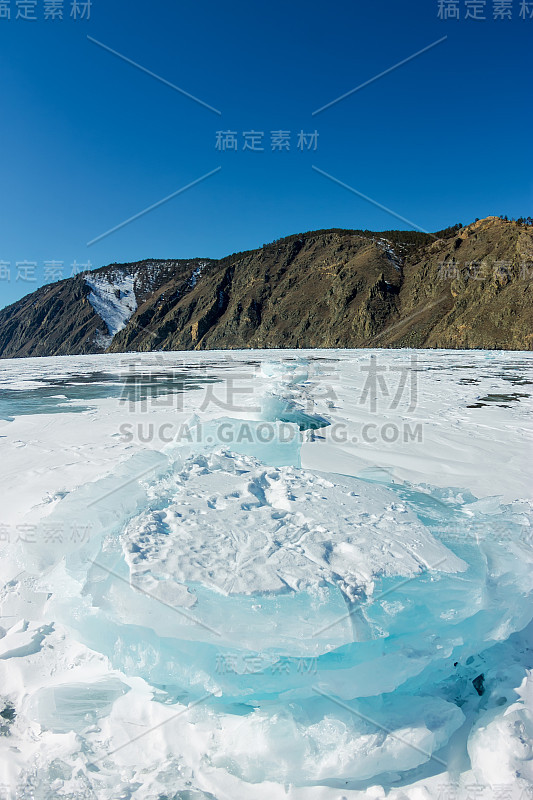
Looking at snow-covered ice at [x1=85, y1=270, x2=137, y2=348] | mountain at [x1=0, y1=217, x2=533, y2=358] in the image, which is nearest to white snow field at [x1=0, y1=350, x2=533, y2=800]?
mountain at [x1=0, y1=217, x2=533, y2=358]

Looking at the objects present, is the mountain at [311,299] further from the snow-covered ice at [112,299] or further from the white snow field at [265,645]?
the white snow field at [265,645]

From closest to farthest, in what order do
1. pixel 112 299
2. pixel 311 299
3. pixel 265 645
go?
1. pixel 265 645
2. pixel 311 299
3. pixel 112 299

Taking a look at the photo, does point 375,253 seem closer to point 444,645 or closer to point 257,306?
point 257,306

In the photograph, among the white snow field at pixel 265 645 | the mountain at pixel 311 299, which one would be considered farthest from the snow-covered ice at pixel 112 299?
the white snow field at pixel 265 645

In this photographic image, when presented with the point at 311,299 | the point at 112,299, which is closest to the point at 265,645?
the point at 311,299

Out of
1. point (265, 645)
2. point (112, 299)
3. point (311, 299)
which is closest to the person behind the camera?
point (265, 645)

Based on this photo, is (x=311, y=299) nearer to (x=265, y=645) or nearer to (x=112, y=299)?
(x=112, y=299)

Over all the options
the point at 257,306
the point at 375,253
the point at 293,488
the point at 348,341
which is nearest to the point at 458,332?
the point at 348,341

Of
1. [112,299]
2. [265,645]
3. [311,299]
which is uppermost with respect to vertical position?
[112,299]
